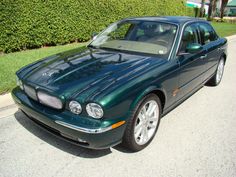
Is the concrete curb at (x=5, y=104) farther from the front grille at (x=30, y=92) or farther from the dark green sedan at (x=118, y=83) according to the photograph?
the front grille at (x=30, y=92)

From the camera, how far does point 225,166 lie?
8.84 ft

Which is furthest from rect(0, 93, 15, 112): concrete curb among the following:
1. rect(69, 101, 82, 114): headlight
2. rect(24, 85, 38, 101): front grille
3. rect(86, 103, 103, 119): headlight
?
rect(86, 103, 103, 119): headlight

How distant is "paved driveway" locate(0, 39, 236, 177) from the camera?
258 centimetres

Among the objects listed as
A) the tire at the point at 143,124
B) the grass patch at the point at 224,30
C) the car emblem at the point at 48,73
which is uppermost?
the car emblem at the point at 48,73

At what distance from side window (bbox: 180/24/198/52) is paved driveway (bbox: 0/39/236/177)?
46.0 inches

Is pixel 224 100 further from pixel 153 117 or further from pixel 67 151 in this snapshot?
pixel 67 151

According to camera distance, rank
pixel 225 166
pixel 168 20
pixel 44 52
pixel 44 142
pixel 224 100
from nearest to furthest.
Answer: pixel 225 166
pixel 44 142
pixel 168 20
pixel 224 100
pixel 44 52

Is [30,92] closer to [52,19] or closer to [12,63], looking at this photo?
[12,63]

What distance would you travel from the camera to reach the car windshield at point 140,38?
3.46 m

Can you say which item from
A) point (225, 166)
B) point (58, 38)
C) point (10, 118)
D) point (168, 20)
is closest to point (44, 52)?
point (58, 38)

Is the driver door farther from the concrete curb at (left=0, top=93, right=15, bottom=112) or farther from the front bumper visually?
the concrete curb at (left=0, top=93, right=15, bottom=112)

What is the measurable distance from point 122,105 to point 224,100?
296cm

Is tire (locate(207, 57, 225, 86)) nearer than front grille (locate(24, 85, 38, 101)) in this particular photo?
No

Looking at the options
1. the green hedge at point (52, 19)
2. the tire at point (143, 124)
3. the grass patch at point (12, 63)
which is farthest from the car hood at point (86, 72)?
the green hedge at point (52, 19)
